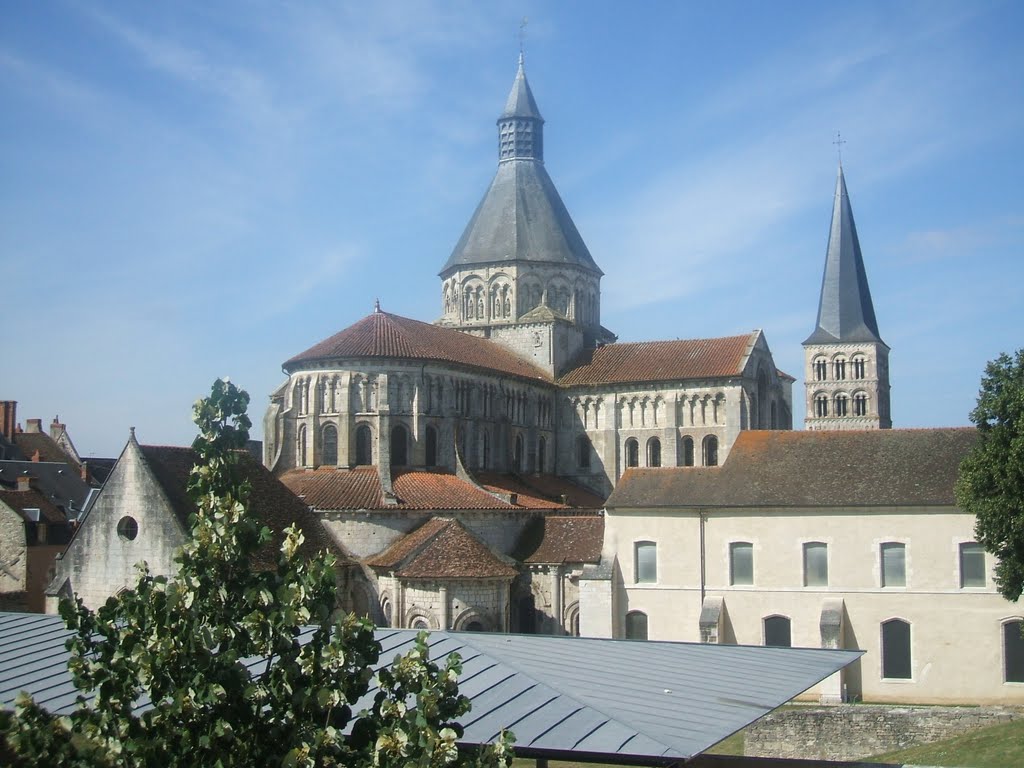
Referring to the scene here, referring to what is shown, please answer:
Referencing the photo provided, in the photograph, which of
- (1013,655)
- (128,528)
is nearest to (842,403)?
(1013,655)

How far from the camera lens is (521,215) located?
59312mm

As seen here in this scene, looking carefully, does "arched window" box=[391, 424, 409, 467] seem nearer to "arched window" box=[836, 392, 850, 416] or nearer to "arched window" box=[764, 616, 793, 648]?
"arched window" box=[764, 616, 793, 648]

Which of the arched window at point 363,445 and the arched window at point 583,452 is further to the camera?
the arched window at point 583,452

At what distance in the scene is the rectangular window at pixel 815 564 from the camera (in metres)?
31.8

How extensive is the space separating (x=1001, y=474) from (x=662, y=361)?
1142 inches

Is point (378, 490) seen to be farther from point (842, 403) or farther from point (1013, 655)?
point (842, 403)

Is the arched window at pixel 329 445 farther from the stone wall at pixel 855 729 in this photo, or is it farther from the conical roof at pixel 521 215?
the stone wall at pixel 855 729

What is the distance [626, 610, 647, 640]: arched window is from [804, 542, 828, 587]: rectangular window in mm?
5038

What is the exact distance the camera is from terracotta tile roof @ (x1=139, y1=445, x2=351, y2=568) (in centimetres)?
3036

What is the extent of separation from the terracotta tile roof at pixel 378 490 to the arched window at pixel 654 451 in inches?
502

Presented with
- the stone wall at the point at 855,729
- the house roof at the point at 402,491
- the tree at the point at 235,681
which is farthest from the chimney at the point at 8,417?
the tree at the point at 235,681

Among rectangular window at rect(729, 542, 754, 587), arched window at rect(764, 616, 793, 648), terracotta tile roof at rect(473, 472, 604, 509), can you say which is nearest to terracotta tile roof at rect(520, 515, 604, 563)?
terracotta tile roof at rect(473, 472, 604, 509)

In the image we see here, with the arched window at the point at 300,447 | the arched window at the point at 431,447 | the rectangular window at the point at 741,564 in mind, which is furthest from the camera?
the arched window at the point at 431,447

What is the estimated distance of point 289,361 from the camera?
45.2 metres
